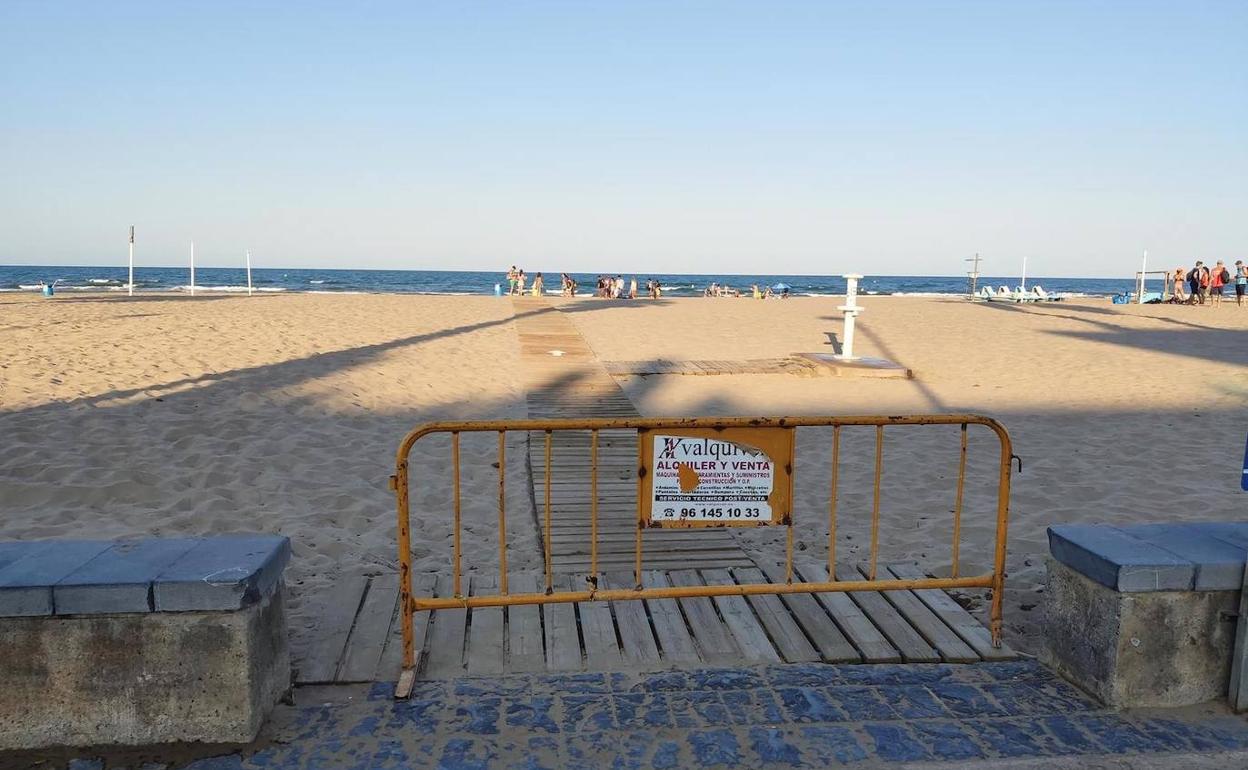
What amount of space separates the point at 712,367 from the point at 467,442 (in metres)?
6.78

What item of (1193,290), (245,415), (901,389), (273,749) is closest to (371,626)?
(273,749)

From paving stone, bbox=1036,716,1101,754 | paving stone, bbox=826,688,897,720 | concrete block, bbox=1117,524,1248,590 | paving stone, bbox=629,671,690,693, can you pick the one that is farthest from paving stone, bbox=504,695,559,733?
concrete block, bbox=1117,524,1248,590

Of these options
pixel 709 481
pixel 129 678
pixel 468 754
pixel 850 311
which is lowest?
pixel 468 754

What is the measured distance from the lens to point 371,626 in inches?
171

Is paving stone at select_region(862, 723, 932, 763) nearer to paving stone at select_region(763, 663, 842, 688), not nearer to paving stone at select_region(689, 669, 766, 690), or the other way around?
paving stone at select_region(763, 663, 842, 688)

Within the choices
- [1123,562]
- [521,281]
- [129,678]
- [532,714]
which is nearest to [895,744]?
[1123,562]

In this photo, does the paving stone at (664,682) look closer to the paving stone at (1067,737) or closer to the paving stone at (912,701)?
the paving stone at (912,701)

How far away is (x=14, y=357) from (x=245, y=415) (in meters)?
5.78

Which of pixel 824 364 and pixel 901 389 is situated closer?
pixel 901 389

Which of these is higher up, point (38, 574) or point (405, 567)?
point (38, 574)

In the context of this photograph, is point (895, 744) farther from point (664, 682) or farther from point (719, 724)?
point (664, 682)

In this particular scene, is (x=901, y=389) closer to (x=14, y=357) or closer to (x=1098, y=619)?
(x=1098, y=619)

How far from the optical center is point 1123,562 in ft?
11.2

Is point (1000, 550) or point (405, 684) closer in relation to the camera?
point (405, 684)
